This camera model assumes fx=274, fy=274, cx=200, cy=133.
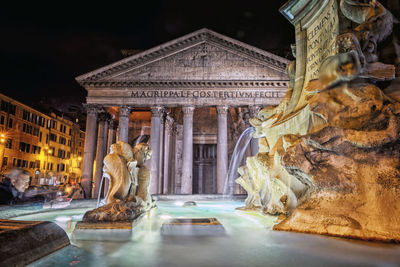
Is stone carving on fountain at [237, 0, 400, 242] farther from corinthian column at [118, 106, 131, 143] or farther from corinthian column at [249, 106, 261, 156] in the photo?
corinthian column at [118, 106, 131, 143]

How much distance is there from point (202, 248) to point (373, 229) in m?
1.75

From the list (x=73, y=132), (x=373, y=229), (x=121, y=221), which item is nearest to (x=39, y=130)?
(x=73, y=132)

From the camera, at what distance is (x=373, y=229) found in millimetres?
2785

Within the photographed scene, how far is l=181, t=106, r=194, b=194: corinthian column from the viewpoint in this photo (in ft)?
58.7

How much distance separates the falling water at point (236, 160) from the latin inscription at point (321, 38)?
45.4 ft

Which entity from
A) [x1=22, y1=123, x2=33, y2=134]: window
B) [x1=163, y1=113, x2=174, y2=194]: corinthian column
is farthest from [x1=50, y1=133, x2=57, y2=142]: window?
[x1=163, y1=113, x2=174, y2=194]: corinthian column

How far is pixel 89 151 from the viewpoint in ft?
62.1

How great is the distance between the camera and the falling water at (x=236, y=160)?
1937 cm

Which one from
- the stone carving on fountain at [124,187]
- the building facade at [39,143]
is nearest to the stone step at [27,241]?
the stone carving on fountain at [124,187]

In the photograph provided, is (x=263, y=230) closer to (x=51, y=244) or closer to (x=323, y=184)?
(x=323, y=184)

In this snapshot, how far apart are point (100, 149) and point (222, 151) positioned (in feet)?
31.0

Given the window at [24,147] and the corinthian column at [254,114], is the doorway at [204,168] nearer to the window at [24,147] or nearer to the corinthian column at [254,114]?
the corinthian column at [254,114]

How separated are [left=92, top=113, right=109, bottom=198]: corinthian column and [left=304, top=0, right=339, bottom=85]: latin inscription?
18202mm

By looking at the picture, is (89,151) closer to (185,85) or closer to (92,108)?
(92,108)
